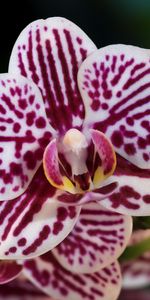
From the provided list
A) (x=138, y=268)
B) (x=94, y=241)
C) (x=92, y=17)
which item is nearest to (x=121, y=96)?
(x=94, y=241)

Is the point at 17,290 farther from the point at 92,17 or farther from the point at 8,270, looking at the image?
the point at 92,17

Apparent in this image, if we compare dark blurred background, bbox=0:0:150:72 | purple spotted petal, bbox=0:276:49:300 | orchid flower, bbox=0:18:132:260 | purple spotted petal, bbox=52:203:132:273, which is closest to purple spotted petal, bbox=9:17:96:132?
orchid flower, bbox=0:18:132:260

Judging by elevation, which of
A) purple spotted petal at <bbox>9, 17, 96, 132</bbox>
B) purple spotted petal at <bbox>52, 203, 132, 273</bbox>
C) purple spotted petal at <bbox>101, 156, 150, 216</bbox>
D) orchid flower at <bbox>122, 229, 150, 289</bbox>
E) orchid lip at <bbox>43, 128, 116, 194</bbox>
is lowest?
orchid flower at <bbox>122, 229, 150, 289</bbox>

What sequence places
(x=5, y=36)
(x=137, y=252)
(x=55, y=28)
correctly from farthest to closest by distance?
(x=5, y=36) < (x=137, y=252) < (x=55, y=28)

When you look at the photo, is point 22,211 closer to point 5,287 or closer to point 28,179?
point 28,179

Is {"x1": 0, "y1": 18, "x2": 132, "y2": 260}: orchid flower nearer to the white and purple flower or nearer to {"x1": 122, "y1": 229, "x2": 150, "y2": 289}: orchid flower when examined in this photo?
the white and purple flower

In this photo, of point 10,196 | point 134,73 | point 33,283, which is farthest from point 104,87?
point 33,283
